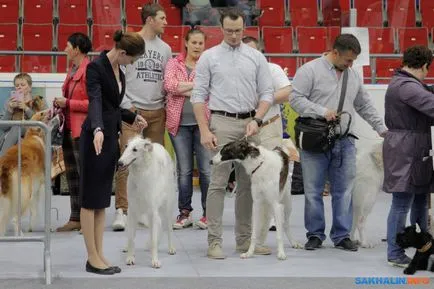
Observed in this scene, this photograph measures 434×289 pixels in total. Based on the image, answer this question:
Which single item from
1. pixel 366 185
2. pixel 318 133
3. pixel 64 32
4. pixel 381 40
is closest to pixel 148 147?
pixel 318 133

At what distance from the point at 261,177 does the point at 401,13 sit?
8464 millimetres

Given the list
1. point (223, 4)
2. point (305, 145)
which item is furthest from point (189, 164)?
point (223, 4)

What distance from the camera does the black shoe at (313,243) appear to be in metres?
7.50

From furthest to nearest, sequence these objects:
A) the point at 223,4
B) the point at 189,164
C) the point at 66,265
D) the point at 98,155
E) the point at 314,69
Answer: the point at 223,4 < the point at 189,164 < the point at 314,69 < the point at 66,265 < the point at 98,155

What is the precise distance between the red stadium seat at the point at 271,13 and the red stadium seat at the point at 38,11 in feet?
A: 11.1

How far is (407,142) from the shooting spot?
21.7 ft

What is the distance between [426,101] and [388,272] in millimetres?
1257

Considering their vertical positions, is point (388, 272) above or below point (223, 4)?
below

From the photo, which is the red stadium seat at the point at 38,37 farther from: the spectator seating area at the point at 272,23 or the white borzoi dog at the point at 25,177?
the white borzoi dog at the point at 25,177

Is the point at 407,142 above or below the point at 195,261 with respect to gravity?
above

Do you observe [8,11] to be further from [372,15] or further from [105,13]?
[372,15]

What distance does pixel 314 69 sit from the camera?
7.40 metres

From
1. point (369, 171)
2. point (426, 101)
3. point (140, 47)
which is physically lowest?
point (369, 171)

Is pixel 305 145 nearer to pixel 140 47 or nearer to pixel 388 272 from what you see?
pixel 388 272
